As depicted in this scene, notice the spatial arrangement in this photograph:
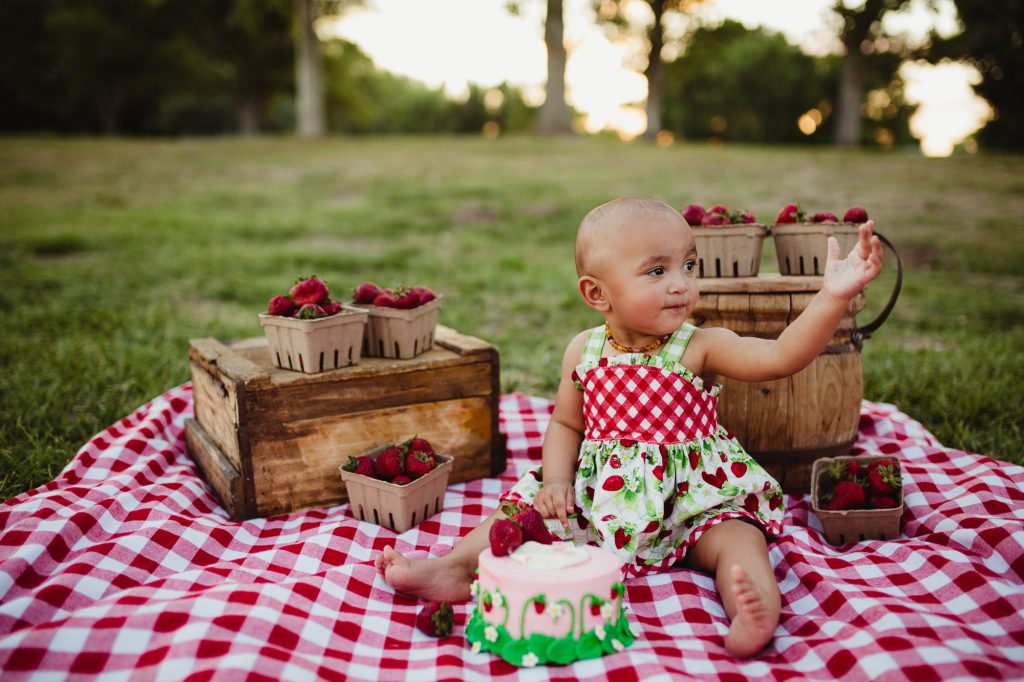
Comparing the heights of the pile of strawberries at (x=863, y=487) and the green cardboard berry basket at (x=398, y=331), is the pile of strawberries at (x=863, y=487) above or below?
below

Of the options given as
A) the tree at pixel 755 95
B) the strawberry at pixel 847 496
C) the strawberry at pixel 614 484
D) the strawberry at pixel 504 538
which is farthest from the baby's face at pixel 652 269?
the tree at pixel 755 95

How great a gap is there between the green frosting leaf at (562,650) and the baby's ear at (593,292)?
1000 mm

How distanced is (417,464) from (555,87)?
68.1 ft

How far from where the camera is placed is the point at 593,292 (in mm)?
2375

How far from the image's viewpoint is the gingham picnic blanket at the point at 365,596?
1790mm

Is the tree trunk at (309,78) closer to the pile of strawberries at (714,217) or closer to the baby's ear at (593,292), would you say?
the pile of strawberries at (714,217)

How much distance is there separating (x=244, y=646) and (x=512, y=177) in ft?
40.3

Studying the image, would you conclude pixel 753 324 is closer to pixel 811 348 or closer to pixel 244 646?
pixel 811 348

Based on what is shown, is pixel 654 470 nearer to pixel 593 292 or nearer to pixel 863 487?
pixel 593 292

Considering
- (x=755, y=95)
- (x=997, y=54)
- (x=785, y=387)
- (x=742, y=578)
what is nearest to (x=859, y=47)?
(x=997, y=54)

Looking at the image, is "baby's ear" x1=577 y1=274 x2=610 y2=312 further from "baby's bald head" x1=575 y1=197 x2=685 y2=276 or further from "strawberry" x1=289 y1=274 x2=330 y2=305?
"strawberry" x1=289 y1=274 x2=330 y2=305

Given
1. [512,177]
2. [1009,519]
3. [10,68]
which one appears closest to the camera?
[1009,519]

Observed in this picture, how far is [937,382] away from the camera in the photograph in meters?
3.98

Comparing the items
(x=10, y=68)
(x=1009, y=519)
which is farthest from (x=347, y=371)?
(x=10, y=68)
